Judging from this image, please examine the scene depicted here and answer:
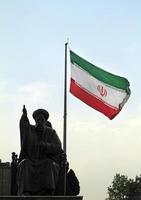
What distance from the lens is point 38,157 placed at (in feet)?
45.3

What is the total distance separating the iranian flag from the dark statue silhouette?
22.7 ft

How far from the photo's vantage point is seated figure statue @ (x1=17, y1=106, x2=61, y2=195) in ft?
43.5

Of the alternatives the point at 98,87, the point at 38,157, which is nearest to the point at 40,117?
the point at 38,157

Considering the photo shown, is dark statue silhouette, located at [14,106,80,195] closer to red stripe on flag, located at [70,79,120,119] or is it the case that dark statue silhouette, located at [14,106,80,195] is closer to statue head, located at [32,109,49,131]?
statue head, located at [32,109,49,131]

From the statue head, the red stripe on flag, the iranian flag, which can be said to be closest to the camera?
the statue head

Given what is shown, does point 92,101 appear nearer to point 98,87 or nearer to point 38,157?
point 98,87

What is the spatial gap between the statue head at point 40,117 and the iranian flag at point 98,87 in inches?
276

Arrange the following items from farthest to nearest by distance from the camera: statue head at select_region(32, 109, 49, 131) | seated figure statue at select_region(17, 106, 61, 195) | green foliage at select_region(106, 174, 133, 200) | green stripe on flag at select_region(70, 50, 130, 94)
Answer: green foliage at select_region(106, 174, 133, 200)
green stripe on flag at select_region(70, 50, 130, 94)
statue head at select_region(32, 109, 49, 131)
seated figure statue at select_region(17, 106, 61, 195)

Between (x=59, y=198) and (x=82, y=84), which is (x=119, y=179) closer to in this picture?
(x=82, y=84)

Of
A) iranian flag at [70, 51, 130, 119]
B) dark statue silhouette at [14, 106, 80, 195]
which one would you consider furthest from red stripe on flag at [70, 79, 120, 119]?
dark statue silhouette at [14, 106, 80, 195]

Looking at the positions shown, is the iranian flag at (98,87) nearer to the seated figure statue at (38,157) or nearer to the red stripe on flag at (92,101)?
the red stripe on flag at (92,101)

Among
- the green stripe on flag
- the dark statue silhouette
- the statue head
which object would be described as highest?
the green stripe on flag

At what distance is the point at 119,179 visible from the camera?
100188 millimetres

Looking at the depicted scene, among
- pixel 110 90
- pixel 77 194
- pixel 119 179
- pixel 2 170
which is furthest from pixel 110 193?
pixel 77 194
